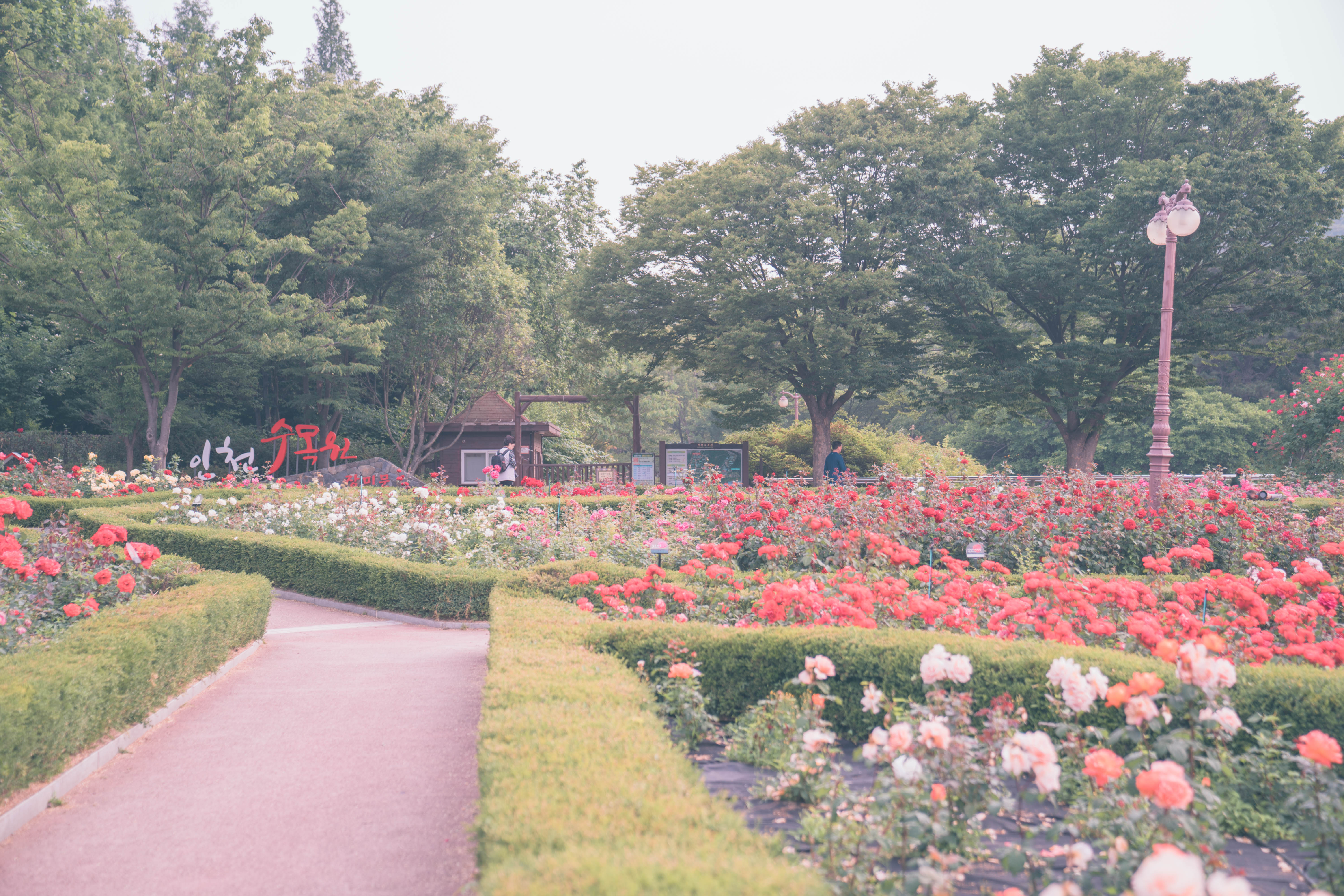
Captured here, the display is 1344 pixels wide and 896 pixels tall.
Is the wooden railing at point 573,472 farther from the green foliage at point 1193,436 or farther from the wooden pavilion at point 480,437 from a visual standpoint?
the green foliage at point 1193,436

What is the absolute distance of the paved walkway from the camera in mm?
3709

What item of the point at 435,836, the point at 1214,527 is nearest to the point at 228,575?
the point at 435,836

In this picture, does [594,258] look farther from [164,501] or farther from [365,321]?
[164,501]

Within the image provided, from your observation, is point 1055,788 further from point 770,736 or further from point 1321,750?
point 770,736

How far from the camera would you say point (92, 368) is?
27.8m

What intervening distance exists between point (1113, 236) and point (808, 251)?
334 inches

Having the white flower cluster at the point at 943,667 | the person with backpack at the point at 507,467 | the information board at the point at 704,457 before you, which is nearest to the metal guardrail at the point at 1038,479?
the information board at the point at 704,457

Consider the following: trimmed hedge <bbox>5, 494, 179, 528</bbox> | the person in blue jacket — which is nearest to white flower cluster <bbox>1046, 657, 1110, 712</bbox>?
the person in blue jacket

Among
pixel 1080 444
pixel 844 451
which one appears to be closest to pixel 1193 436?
pixel 1080 444

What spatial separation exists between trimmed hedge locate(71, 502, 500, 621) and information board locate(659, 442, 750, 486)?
1286 centimetres

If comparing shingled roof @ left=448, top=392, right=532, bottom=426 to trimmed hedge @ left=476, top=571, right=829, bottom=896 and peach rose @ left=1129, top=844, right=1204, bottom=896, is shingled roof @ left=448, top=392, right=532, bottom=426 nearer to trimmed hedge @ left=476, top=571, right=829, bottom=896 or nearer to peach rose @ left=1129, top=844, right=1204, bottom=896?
trimmed hedge @ left=476, top=571, right=829, bottom=896

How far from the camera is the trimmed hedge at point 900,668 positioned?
13.6ft

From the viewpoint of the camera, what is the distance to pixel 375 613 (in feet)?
32.9

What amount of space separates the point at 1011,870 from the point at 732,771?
1.83m
